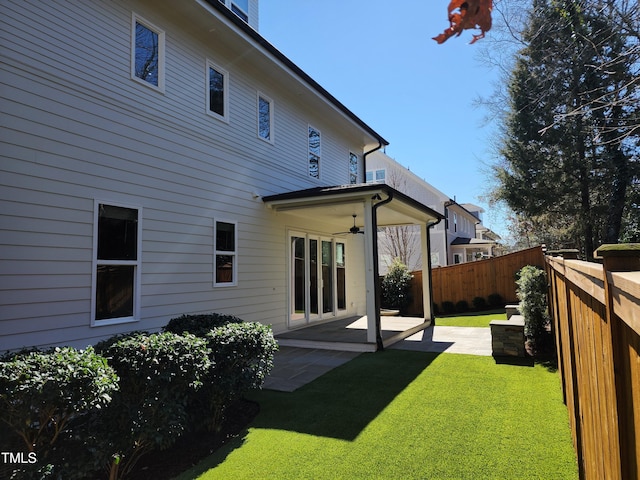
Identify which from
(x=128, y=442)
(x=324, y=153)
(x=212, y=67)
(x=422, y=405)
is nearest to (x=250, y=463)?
(x=128, y=442)

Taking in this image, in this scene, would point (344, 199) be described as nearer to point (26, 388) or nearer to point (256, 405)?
point (256, 405)

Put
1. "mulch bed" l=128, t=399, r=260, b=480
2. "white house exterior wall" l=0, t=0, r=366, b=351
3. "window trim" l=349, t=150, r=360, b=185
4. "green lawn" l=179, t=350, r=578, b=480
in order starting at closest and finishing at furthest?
"green lawn" l=179, t=350, r=578, b=480 < "mulch bed" l=128, t=399, r=260, b=480 < "white house exterior wall" l=0, t=0, r=366, b=351 < "window trim" l=349, t=150, r=360, b=185

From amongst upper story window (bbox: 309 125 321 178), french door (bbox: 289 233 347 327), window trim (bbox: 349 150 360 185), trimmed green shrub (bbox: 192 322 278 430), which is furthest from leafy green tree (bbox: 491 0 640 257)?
trimmed green shrub (bbox: 192 322 278 430)

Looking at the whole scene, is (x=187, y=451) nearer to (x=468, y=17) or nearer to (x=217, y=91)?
(x=468, y=17)

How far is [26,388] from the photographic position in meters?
2.57

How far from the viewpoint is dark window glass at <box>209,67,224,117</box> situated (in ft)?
25.1

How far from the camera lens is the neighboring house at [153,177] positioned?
460 cm

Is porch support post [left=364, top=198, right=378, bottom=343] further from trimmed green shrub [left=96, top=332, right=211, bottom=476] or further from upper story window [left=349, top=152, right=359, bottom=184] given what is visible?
upper story window [left=349, top=152, right=359, bottom=184]

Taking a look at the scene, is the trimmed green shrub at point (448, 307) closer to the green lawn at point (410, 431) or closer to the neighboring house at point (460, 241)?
the green lawn at point (410, 431)

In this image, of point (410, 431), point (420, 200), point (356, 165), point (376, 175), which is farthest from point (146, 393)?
point (420, 200)

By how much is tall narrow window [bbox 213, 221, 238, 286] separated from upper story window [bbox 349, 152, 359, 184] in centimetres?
662

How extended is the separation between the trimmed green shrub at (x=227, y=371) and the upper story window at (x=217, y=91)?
16.3 feet

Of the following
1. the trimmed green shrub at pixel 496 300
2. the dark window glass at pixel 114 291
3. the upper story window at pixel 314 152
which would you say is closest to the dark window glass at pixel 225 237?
the dark window glass at pixel 114 291

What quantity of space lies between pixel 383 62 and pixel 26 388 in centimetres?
500
